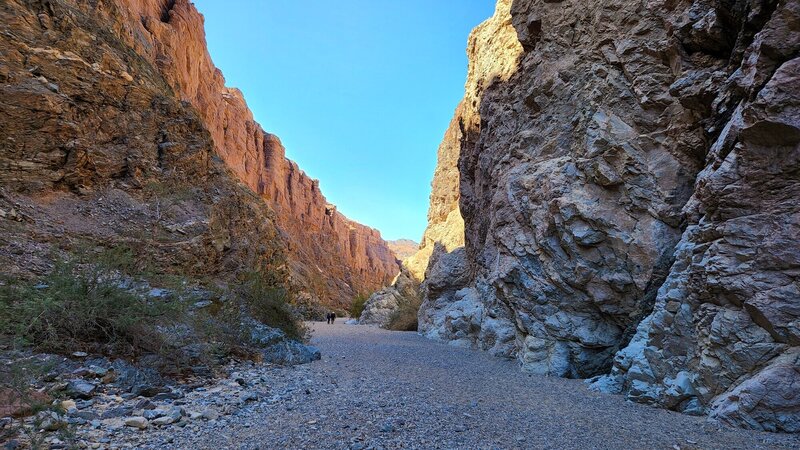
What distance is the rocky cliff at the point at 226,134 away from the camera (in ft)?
53.5

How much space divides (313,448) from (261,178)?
68.3 m

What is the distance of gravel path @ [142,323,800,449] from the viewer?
4.35 m

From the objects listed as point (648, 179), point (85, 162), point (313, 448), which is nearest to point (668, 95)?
point (648, 179)

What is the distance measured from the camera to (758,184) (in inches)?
228

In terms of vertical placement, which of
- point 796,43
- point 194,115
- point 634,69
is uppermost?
point 194,115

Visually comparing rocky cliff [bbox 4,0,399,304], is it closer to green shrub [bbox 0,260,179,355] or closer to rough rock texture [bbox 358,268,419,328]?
green shrub [bbox 0,260,179,355]

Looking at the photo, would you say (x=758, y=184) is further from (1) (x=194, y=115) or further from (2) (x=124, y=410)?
(1) (x=194, y=115)

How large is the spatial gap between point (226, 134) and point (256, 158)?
972cm

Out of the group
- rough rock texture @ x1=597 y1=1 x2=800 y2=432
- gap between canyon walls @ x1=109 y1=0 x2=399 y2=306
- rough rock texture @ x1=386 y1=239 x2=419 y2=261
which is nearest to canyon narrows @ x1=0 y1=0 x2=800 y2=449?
rough rock texture @ x1=597 y1=1 x2=800 y2=432

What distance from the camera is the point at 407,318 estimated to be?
86.2 feet

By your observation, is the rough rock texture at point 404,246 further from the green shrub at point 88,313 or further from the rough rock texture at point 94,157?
the green shrub at point 88,313

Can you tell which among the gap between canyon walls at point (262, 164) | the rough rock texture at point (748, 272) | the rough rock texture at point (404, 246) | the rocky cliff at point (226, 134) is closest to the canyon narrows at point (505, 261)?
the rough rock texture at point (748, 272)

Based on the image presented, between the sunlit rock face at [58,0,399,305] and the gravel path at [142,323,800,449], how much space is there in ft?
80.0

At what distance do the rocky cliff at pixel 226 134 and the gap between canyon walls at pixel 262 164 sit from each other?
0.12m
